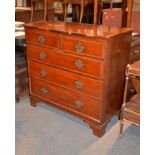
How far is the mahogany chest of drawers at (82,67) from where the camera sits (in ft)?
5.93

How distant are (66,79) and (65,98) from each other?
208 millimetres

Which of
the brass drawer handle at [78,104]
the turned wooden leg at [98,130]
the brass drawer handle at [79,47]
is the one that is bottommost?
the turned wooden leg at [98,130]

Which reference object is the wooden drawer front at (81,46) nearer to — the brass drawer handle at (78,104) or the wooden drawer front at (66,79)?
the wooden drawer front at (66,79)

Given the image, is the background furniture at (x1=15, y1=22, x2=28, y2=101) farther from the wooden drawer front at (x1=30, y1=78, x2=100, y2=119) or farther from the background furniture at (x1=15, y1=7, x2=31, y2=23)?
the background furniture at (x1=15, y1=7, x2=31, y2=23)

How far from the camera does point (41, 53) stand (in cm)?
223

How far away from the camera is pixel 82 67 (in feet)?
6.31

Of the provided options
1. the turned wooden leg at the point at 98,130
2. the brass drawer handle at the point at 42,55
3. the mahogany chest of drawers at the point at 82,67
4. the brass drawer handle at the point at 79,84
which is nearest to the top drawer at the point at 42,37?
the mahogany chest of drawers at the point at 82,67

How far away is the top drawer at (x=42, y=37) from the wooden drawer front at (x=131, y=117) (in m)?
0.90

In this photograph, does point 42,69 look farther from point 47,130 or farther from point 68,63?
point 47,130

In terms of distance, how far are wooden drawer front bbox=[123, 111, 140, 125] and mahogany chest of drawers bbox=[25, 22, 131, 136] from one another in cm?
18

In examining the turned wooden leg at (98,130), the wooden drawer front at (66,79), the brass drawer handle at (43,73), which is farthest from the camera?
the brass drawer handle at (43,73)

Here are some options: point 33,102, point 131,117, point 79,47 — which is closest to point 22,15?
point 33,102
